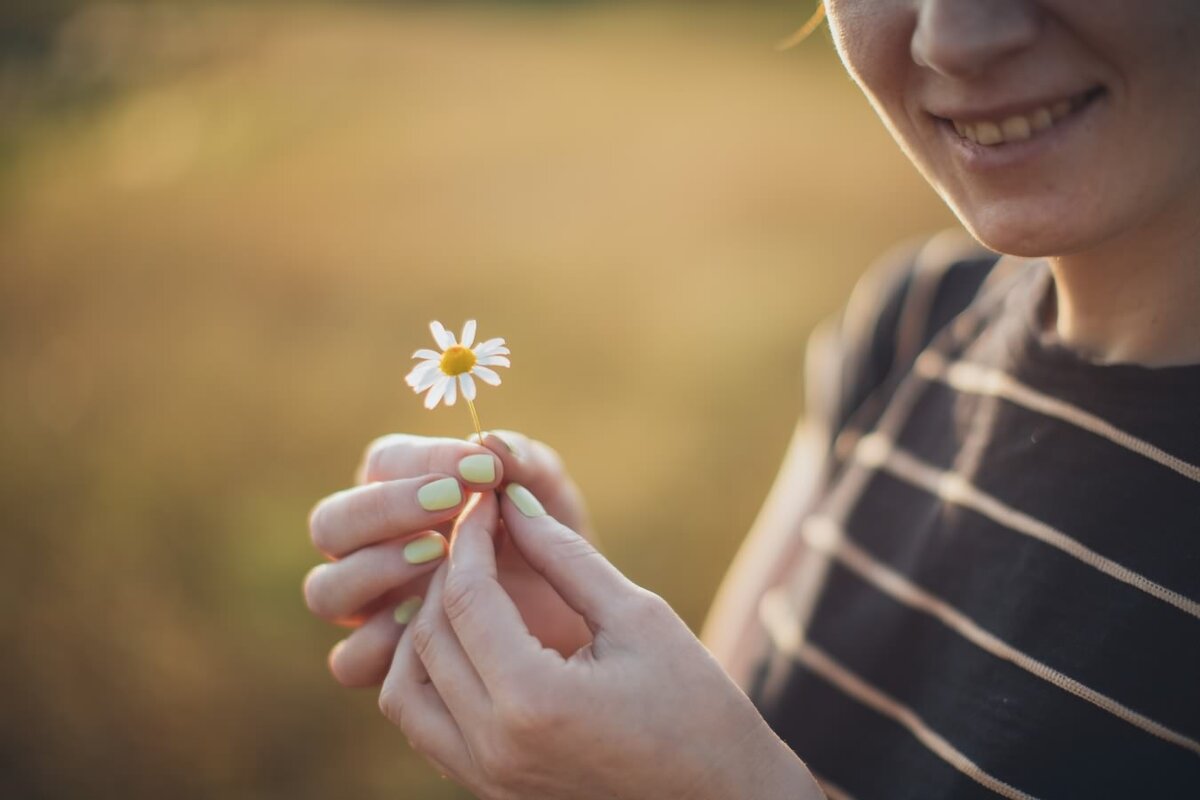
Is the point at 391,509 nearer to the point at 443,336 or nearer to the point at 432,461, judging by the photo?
the point at 432,461

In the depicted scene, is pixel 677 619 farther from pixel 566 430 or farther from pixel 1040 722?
pixel 566 430

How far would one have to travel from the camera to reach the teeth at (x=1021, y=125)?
106 centimetres

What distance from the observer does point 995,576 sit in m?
1.24

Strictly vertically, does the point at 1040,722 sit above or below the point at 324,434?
below

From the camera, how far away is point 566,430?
366 centimetres

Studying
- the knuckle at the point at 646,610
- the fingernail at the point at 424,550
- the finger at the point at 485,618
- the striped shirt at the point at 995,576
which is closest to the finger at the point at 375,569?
the fingernail at the point at 424,550

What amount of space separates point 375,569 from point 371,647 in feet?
0.38

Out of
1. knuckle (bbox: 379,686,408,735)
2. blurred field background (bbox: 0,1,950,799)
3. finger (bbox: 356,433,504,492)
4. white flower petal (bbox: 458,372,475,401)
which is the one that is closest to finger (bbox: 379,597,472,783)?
knuckle (bbox: 379,686,408,735)

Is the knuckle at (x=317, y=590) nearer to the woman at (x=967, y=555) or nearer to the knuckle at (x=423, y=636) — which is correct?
the woman at (x=967, y=555)

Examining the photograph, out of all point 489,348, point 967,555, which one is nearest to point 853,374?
point 967,555

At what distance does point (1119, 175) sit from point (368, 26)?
685cm

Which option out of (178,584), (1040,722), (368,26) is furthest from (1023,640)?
(368,26)

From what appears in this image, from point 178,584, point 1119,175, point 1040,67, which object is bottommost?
point 178,584

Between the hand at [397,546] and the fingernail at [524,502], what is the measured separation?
2cm
